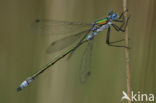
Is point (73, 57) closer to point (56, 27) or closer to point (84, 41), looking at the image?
point (84, 41)

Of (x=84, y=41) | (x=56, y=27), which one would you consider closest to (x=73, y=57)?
(x=84, y=41)

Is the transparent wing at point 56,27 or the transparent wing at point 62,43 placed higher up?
the transparent wing at point 56,27

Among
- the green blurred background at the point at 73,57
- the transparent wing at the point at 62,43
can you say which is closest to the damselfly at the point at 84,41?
the transparent wing at the point at 62,43

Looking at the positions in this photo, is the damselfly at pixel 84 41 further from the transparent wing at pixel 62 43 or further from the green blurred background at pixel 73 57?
the green blurred background at pixel 73 57

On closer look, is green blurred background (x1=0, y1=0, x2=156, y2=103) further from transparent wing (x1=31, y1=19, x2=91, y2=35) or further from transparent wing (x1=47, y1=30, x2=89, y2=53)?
transparent wing (x1=47, y1=30, x2=89, y2=53)

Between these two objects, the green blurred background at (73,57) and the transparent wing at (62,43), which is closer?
the green blurred background at (73,57)
